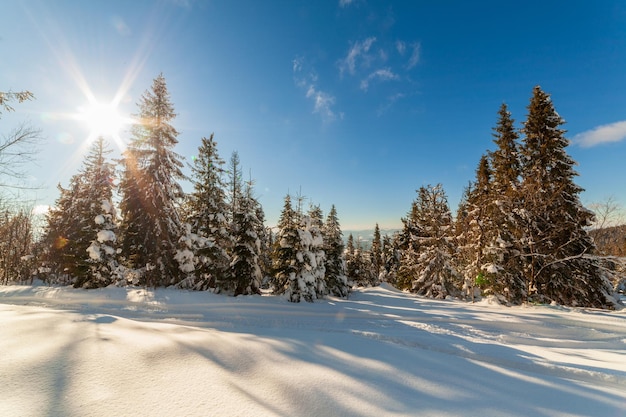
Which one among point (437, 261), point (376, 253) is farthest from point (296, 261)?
point (376, 253)

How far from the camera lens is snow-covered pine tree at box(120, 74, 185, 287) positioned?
59.1 ft

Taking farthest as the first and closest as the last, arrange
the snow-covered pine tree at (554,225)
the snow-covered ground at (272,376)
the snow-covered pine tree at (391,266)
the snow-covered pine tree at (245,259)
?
the snow-covered pine tree at (391,266) < the snow-covered pine tree at (245,259) < the snow-covered pine tree at (554,225) < the snow-covered ground at (272,376)

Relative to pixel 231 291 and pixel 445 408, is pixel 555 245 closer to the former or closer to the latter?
pixel 445 408

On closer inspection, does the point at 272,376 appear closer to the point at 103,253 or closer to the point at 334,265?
the point at 103,253

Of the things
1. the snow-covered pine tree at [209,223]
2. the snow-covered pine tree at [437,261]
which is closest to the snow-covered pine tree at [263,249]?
the snow-covered pine tree at [209,223]

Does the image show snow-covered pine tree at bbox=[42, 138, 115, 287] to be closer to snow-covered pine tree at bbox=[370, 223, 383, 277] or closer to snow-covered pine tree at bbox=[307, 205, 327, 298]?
snow-covered pine tree at bbox=[307, 205, 327, 298]

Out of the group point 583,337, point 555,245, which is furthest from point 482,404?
point 555,245

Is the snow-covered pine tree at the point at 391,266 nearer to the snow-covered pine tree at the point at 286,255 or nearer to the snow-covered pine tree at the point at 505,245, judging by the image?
the snow-covered pine tree at the point at 505,245

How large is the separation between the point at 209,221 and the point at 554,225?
2299 centimetres

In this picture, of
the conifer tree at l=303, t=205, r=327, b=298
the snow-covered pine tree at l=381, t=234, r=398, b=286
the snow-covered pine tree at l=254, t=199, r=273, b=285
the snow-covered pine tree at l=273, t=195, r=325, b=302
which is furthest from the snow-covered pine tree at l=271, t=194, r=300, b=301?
the snow-covered pine tree at l=381, t=234, r=398, b=286

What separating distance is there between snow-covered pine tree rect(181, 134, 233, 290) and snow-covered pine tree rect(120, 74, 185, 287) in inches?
54.6

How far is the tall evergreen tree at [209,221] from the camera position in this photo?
18484mm

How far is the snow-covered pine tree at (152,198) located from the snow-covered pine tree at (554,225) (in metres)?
23.2

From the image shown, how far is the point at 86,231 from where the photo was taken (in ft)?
57.3
